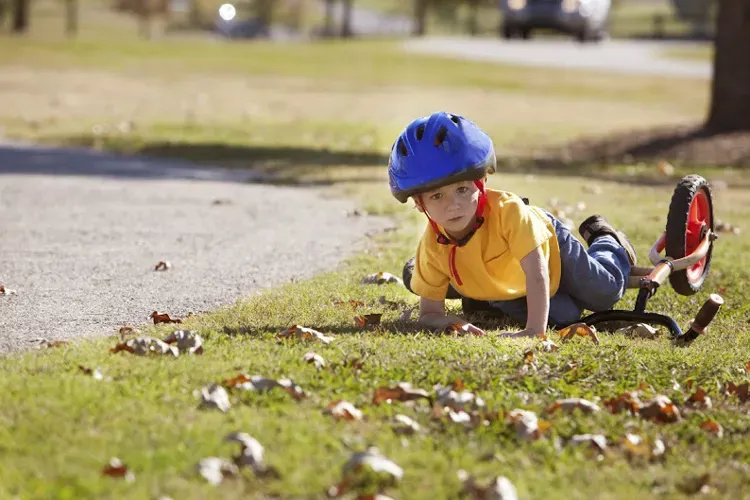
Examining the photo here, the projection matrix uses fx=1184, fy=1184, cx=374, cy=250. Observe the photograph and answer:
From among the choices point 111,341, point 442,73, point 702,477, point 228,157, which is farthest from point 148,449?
point 442,73

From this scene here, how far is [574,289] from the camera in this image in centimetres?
622

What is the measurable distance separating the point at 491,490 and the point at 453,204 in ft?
6.82

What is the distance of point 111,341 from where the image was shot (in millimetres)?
5395

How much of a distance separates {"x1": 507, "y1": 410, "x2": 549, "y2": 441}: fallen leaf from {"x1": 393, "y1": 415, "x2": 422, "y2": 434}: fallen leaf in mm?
358

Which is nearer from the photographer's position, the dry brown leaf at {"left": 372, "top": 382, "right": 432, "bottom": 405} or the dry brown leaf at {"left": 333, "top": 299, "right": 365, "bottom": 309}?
the dry brown leaf at {"left": 372, "top": 382, "right": 432, "bottom": 405}

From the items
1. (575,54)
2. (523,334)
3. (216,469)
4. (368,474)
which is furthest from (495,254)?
(575,54)

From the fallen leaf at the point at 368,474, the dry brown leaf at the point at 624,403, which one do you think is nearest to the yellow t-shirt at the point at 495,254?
the dry brown leaf at the point at 624,403

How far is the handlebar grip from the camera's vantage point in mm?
5836

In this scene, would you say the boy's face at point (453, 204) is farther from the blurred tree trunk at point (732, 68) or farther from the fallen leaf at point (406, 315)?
the blurred tree trunk at point (732, 68)

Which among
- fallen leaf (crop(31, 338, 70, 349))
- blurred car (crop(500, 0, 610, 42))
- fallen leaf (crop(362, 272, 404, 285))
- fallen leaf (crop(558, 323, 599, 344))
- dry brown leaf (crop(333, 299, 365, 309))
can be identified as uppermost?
blurred car (crop(500, 0, 610, 42))

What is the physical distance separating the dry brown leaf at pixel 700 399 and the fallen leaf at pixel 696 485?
2.47ft

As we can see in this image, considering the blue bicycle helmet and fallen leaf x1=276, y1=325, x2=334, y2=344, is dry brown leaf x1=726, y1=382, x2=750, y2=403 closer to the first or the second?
the blue bicycle helmet

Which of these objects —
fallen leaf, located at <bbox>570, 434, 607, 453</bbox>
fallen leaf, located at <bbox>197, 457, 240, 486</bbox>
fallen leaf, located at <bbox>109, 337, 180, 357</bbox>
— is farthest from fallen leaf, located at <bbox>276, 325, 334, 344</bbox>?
fallen leaf, located at <bbox>197, 457, 240, 486</bbox>

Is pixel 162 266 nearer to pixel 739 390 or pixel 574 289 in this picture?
pixel 574 289
